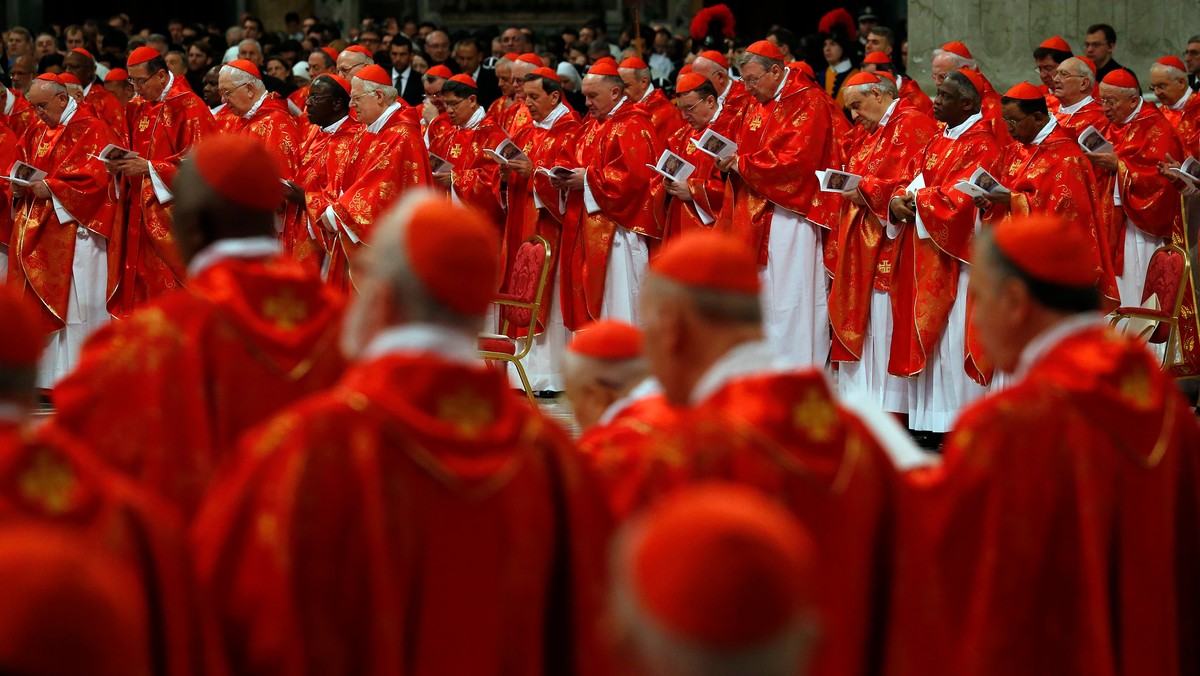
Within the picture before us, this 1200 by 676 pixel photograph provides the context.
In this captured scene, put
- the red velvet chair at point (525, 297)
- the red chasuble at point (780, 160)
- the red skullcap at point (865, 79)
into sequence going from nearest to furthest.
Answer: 1. the red velvet chair at point (525, 297)
2. the red skullcap at point (865, 79)
3. the red chasuble at point (780, 160)

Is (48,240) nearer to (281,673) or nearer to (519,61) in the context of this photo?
(519,61)

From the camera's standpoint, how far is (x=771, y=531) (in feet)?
5.57

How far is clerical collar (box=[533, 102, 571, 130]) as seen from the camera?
38.4 feet

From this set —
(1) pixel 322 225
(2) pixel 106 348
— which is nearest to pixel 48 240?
(1) pixel 322 225

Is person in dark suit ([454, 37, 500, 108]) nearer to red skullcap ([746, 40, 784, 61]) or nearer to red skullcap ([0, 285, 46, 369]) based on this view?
red skullcap ([746, 40, 784, 61])

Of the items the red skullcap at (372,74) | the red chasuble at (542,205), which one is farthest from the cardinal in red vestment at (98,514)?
the red chasuble at (542,205)

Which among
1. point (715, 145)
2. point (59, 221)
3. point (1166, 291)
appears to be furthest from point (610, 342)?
point (59, 221)

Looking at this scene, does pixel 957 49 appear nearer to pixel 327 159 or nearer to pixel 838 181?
pixel 838 181

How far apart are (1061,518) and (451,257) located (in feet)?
4.54

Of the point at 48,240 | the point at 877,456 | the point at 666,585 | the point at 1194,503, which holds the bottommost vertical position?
the point at 48,240

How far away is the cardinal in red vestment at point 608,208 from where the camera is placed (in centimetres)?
1102

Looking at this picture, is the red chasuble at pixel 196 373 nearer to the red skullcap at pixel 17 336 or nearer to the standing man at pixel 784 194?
the red skullcap at pixel 17 336

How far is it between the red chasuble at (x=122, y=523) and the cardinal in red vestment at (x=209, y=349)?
3.24ft

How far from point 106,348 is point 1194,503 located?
2.32 metres
